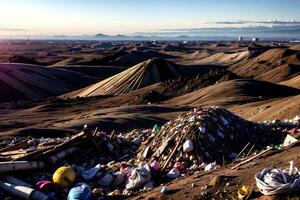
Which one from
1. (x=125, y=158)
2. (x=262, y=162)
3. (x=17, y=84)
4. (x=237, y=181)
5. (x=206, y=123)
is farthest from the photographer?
(x=17, y=84)

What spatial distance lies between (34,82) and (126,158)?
39.0m

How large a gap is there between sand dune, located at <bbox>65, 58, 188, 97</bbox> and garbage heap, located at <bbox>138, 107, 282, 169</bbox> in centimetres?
3137

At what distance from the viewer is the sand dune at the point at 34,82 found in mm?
46725

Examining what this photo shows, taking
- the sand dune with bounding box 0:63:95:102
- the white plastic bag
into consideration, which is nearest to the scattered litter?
the white plastic bag

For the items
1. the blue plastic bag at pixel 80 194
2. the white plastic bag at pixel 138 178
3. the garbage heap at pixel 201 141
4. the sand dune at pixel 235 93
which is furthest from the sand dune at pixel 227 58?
the blue plastic bag at pixel 80 194

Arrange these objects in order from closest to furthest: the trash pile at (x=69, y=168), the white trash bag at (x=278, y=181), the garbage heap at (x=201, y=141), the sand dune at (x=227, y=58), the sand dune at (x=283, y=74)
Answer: the white trash bag at (x=278, y=181) < the trash pile at (x=69, y=168) < the garbage heap at (x=201, y=141) < the sand dune at (x=283, y=74) < the sand dune at (x=227, y=58)

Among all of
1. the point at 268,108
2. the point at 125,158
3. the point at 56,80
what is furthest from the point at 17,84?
the point at 125,158

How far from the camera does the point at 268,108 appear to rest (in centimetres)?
2416

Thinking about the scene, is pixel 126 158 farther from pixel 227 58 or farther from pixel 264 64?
pixel 227 58

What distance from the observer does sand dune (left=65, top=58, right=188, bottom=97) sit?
150 ft

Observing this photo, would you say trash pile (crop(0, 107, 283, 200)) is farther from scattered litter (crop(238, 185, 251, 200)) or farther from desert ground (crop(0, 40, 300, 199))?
scattered litter (crop(238, 185, 251, 200))

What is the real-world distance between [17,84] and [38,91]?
217 cm

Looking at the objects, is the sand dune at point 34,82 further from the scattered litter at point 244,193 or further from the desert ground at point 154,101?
the scattered litter at point 244,193

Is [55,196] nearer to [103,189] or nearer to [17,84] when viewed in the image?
[103,189]
